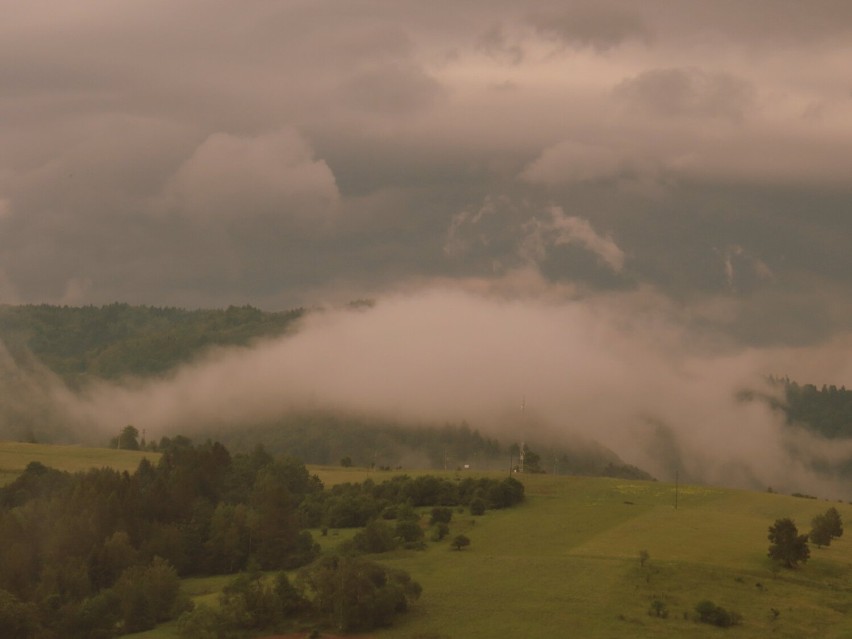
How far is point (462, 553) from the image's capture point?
506 ft

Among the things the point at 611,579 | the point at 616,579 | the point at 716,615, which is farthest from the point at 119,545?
the point at 716,615

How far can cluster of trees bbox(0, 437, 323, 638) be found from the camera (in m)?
135

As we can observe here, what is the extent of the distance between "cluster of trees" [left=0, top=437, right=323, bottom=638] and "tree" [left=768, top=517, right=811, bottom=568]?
6420 cm

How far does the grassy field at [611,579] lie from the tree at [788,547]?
1.56m

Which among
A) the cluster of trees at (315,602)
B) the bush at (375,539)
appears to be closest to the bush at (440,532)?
the bush at (375,539)

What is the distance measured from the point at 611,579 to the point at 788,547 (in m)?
25.9

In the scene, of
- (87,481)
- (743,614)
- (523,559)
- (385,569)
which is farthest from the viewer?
(87,481)

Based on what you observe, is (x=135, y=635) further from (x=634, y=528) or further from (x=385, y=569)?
(x=634, y=528)

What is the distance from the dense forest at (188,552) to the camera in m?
125

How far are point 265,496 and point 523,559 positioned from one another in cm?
5418

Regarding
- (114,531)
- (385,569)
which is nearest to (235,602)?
(385,569)

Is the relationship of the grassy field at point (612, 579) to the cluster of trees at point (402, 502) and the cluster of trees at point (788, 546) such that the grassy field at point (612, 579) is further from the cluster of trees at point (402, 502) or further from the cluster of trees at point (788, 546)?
the cluster of trees at point (402, 502)

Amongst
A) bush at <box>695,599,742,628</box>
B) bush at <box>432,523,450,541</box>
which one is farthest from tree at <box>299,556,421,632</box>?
bush at <box>432,523,450,541</box>

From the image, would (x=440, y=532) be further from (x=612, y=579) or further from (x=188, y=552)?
(x=612, y=579)
